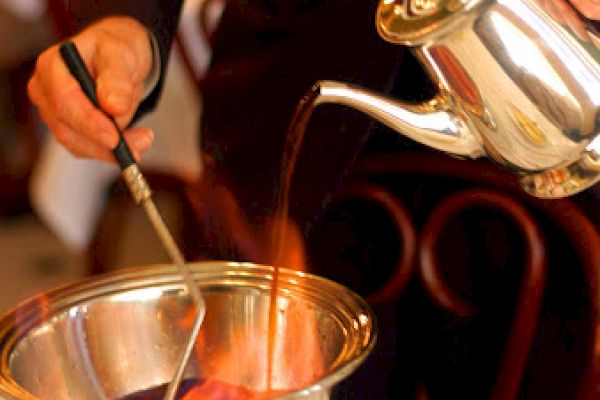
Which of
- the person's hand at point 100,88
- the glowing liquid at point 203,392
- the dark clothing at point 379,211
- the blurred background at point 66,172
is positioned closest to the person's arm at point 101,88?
the person's hand at point 100,88

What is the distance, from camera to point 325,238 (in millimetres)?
873

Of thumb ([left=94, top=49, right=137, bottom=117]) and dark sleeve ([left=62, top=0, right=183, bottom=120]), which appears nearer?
thumb ([left=94, top=49, right=137, bottom=117])

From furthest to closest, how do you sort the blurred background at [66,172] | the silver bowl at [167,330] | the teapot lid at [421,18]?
the blurred background at [66,172]
the silver bowl at [167,330]
the teapot lid at [421,18]

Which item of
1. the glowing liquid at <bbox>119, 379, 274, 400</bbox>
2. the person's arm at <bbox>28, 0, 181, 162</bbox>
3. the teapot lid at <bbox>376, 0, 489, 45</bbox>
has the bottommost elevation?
the glowing liquid at <bbox>119, 379, 274, 400</bbox>

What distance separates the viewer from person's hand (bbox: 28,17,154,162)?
0.68 metres

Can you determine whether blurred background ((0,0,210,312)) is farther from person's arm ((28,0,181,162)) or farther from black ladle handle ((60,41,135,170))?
black ladle handle ((60,41,135,170))

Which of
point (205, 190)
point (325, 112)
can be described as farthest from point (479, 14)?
point (205, 190)

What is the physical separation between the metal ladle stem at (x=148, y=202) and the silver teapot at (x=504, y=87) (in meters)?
0.18

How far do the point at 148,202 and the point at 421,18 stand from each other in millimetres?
265

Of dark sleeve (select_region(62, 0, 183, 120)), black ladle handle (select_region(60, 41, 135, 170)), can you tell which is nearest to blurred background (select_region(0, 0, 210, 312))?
dark sleeve (select_region(62, 0, 183, 120))

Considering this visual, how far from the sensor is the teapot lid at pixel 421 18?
0.44m

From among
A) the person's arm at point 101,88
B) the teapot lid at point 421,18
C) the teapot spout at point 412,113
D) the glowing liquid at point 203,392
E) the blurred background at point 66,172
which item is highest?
the teapot lid at point 421,18

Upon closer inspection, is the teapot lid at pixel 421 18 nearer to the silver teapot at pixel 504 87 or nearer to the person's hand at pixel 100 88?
the silver teapot at pixel 504 87

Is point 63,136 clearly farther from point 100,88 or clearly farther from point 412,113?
point 412,113
